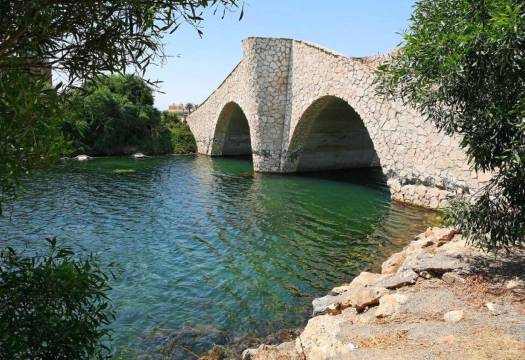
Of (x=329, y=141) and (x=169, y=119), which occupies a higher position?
(x=169, y=119)

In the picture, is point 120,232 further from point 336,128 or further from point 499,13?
point 336,128

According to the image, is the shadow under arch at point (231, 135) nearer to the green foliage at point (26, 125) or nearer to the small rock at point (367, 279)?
the small rock at point (367, 279)

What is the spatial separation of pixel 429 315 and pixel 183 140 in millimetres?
33280

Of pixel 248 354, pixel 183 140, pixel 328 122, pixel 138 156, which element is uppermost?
pixel 328 122

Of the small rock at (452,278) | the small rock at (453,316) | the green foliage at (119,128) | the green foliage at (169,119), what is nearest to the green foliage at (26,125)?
the small rock at (453,316)

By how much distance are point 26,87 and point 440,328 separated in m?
4.84

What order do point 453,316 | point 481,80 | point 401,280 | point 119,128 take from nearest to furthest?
point 453,316 → point 481,80 → point 401,280 → point 119,128

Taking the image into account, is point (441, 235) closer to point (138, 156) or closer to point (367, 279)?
point (367, 279)

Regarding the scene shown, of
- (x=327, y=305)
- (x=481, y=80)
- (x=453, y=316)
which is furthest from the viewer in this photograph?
(x=327, y=305)

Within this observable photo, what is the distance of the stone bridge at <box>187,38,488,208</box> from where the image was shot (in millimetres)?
14820

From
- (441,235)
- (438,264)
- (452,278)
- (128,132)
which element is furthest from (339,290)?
(128,132)

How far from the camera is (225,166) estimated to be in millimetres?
28250

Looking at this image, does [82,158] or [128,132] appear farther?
[128,132]

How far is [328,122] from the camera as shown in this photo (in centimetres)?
2328
